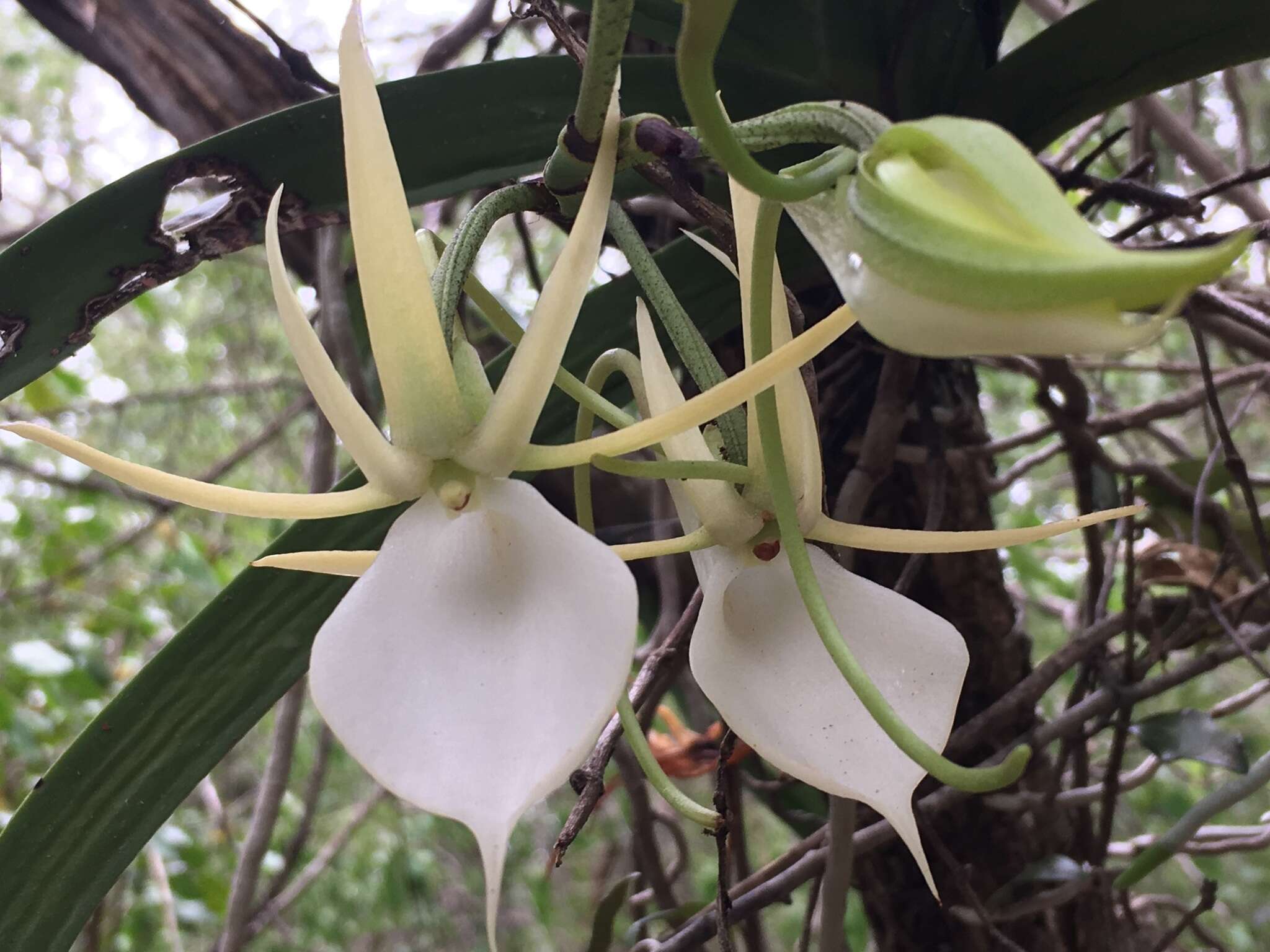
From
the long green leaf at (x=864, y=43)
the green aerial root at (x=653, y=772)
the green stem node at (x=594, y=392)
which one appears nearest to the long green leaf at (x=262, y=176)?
the long green leaf at (x=864, y=43)

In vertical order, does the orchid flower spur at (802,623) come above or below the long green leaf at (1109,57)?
below

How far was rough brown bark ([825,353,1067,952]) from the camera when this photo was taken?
0.56m

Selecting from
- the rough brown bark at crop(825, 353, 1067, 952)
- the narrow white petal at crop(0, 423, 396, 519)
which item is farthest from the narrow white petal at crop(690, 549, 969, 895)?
the rough brown bark at crop(825, 353, 1067, 952)

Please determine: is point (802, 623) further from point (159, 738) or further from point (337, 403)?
point (159, 738)

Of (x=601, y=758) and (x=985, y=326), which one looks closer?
(x=985, y=326)

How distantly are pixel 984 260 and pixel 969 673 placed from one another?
48 centimetres

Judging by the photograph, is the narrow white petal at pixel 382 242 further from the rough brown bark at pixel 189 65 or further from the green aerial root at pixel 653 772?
the rough brown bark at pixel 189 65

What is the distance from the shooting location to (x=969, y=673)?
58cm

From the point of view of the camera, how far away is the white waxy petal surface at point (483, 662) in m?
A: 0.19

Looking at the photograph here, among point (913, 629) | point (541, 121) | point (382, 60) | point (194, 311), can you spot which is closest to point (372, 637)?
point (913, 629)

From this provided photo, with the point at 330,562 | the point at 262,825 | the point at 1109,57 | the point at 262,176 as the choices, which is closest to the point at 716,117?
the point at 330,562

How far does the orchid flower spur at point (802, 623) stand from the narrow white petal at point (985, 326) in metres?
0.06

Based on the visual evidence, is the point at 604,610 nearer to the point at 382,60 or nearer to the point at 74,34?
the point at 74,34

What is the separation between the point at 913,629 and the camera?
25cm
